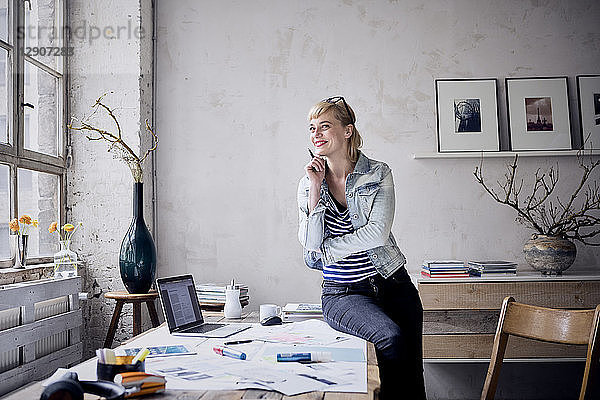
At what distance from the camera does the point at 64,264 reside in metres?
3.39

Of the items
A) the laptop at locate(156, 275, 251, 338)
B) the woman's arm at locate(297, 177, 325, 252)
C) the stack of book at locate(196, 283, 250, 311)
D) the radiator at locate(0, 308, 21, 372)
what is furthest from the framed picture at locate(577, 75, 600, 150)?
the radiator at locate(0, 308, 21, 372)

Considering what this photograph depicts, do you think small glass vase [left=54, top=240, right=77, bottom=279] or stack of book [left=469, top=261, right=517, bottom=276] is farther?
stack of book [left=469, top=261, right=517, bottom=276]

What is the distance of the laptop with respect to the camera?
2.40 metres

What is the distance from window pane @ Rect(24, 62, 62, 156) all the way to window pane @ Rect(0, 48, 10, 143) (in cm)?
23

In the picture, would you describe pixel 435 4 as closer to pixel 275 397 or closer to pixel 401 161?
pixel 401 161

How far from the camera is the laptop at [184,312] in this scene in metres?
2.40

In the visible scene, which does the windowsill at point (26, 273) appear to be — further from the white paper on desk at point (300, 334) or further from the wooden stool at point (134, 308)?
the white paper on desk at point (300, 334)

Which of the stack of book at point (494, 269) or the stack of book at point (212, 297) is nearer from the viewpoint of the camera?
the stack of book at point (212, 297)

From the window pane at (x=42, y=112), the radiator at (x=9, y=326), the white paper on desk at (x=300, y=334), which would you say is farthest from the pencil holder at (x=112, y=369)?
the window pane at (x=42, y=112)

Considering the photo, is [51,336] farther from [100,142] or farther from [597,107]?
[597,107]

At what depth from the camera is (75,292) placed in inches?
130

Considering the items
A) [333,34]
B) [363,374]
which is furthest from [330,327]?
[333,34]

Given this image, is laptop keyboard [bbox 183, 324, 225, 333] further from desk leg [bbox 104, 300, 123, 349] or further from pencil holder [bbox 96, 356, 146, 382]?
desk leg [bbox 104, 300, 123, 349]

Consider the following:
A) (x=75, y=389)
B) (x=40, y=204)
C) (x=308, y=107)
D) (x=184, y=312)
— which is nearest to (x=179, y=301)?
(x=184, y=312)
